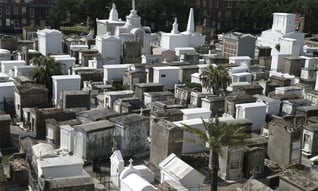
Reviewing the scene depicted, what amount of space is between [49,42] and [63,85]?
46.2 feet

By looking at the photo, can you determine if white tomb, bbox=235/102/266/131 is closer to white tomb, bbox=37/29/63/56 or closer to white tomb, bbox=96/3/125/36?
white tomb, bbox=37/29/63/56

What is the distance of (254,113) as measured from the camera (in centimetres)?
3306

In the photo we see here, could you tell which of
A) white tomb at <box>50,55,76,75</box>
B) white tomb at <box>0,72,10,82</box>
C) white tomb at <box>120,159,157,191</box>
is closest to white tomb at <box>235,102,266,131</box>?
white tomb at <box>120,159,157,191</box>

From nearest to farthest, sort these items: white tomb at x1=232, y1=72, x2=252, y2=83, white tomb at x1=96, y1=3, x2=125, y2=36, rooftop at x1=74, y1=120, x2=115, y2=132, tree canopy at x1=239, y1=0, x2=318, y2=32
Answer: rooftop at x1=74, y1=120, x2=115, y2=132, white tomb at x1=232, y1=72, x2=252, y2=83, white tomb at x1=96, y1=3, x2=125, y2=36, tree canopy at x1=239, y1=0, x2=318, y2=32

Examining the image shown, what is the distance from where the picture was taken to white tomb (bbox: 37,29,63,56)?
49.2 metres

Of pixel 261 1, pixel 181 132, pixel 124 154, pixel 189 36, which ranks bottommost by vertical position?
pixel 124 154

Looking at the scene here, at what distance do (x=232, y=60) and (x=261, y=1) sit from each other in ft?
135

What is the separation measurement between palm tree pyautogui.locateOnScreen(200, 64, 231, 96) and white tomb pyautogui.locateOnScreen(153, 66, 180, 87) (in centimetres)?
452

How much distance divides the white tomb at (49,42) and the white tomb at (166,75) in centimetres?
1339

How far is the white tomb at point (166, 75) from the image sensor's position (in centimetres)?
4095

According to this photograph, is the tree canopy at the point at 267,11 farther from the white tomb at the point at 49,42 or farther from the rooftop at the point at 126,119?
the rooftop at the point at 126,119

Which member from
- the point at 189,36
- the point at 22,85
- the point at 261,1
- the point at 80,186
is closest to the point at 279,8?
the point at 261,1

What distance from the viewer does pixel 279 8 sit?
83875mm

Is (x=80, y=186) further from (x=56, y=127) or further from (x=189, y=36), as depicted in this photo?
(x=189, y=36)
